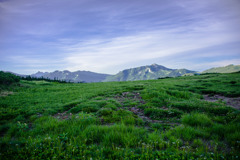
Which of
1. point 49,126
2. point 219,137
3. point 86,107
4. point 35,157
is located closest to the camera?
point 35,157

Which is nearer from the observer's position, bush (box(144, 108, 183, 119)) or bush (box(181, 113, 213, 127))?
bush (box(181, 113, 213, 127))

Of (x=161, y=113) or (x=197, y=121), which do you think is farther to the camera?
(x=161, y=113)

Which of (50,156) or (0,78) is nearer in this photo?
(50,156)

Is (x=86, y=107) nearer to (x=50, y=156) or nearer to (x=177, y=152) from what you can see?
(x=50, y=156)

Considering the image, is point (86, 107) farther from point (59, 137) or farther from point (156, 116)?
point (156, 116)

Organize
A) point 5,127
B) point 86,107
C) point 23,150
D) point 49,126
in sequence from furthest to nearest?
point 86,107
point 5,127
point 49,126
point 23,150

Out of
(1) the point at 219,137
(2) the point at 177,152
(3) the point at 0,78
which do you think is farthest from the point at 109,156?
(3) the point at 0,78

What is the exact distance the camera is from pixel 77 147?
4.76m

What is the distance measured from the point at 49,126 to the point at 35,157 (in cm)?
266

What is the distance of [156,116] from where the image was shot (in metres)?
8.41

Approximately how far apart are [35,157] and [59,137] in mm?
1230

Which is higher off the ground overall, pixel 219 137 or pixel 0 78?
pixel 0 78

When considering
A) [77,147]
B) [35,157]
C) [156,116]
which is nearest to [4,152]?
[35,157]

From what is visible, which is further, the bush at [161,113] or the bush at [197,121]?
the bush at [161,113]
